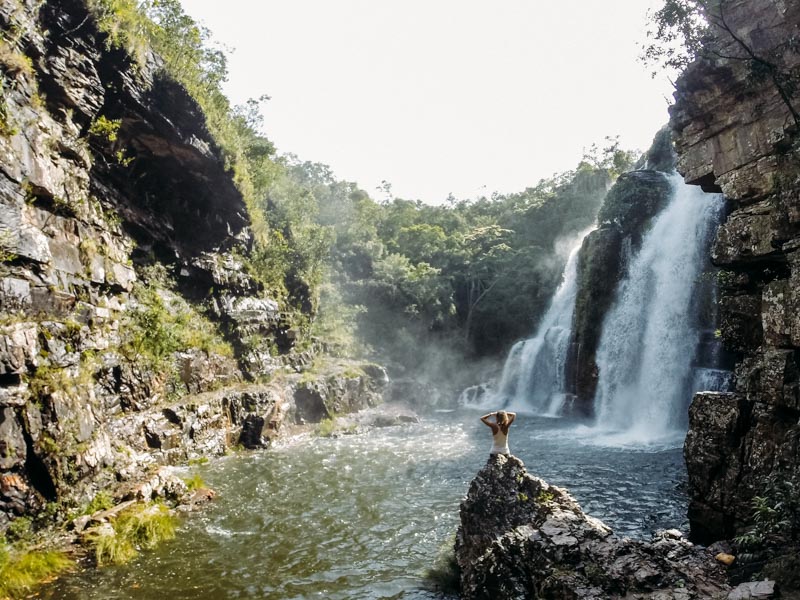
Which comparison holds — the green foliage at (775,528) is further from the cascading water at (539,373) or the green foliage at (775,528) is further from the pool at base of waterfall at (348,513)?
the cascading water at (539,373)

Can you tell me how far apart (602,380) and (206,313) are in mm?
18436

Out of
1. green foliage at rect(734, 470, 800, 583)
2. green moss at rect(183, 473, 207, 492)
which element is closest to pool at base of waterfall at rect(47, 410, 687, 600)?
green moss at rect(183, 473, 207, 492)

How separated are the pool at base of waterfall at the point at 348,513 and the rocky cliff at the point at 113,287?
2.38m

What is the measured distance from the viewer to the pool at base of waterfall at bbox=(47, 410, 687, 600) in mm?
8594

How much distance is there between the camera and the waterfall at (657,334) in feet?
66.6

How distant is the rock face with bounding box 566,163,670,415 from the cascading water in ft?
3.81

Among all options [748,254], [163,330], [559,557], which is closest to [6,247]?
[163,330]

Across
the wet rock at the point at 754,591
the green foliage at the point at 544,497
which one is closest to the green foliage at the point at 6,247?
the green foliage at the point at 544,497

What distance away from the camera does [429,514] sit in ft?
38.9

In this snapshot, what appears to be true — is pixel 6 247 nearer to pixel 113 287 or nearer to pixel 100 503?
pixel 113 287

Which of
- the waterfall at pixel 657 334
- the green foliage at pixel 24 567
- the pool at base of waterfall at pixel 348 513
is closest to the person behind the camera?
the green foliage at pixel 24 567

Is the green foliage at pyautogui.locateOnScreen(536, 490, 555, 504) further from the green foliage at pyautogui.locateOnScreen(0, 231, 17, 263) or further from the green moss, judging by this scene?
the green foliage at pyautogui.locateOnScreen(0, 231, 17, 263)

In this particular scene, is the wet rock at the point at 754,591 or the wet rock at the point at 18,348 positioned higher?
the wet rock at the point at 18,348

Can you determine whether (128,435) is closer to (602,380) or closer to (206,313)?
(206,313)
